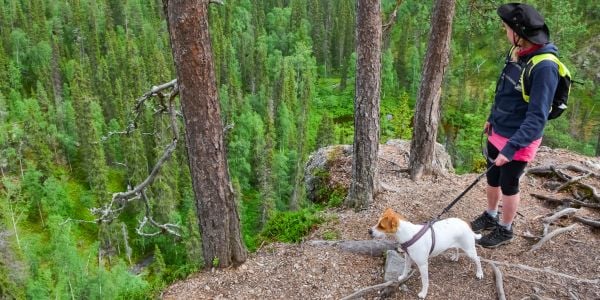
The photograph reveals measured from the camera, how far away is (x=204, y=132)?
5348 millimetres

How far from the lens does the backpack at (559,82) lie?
189 inches

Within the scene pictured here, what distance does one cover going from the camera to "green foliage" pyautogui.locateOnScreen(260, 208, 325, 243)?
7289 mm

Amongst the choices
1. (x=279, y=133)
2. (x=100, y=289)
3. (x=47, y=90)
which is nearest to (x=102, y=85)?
(x=47, y=90)

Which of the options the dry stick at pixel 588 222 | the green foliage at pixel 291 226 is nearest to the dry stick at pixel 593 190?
the dry stick at pixel 588 222

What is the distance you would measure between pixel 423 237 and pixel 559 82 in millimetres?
2256

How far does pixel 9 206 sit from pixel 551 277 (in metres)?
50.0

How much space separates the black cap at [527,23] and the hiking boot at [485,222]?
8.63 ft

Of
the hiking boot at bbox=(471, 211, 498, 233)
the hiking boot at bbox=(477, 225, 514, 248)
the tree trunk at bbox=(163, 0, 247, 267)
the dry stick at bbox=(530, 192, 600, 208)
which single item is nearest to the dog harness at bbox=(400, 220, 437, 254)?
the hiking boot at bbox=(477, 225, 514, 248)

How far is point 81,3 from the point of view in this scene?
81562 mm

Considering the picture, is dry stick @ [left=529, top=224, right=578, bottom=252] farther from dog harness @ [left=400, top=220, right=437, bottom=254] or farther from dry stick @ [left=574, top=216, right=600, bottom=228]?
dog harness @ [left=400, top=220, right=437, bottom=254]

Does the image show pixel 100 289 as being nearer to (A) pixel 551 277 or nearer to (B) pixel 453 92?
(A) pixel 551 277

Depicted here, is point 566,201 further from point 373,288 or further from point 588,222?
point 373,288

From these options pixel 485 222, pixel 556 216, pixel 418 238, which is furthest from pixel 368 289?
pixel 556 216

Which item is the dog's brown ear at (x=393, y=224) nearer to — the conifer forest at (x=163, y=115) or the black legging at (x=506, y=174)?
the black legging at (x=506, y=174)
